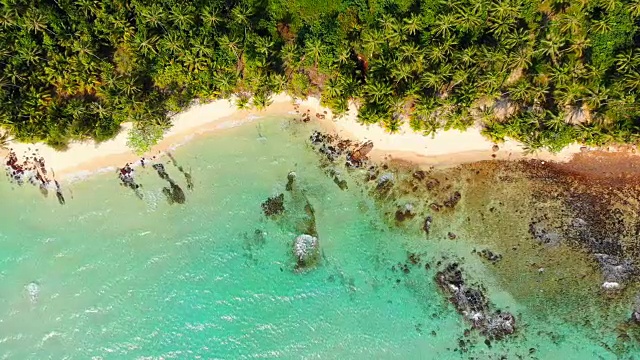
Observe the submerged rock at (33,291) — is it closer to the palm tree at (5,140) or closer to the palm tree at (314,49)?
the palm tree at (5,140)

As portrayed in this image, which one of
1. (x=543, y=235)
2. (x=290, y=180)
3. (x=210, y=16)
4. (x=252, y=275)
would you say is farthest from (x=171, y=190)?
(x=543, y=235)

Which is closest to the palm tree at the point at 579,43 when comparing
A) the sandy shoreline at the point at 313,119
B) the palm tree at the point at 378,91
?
the sandy shoreline at the point at 313,119

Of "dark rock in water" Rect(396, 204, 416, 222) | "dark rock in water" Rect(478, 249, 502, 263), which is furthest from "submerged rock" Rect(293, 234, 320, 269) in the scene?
"dark rock in water" Rect(478, 249, 502, 263)

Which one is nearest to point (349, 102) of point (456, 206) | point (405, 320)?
point (456, 206)

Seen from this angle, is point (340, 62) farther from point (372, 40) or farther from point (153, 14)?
point (153, 14)

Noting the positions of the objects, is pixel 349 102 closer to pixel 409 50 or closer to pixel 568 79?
pixel 409 50

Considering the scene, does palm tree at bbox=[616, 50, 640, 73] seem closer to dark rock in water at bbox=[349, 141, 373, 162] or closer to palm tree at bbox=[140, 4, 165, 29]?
dark rock in water at bbox=[349, 141, 373, 162]
